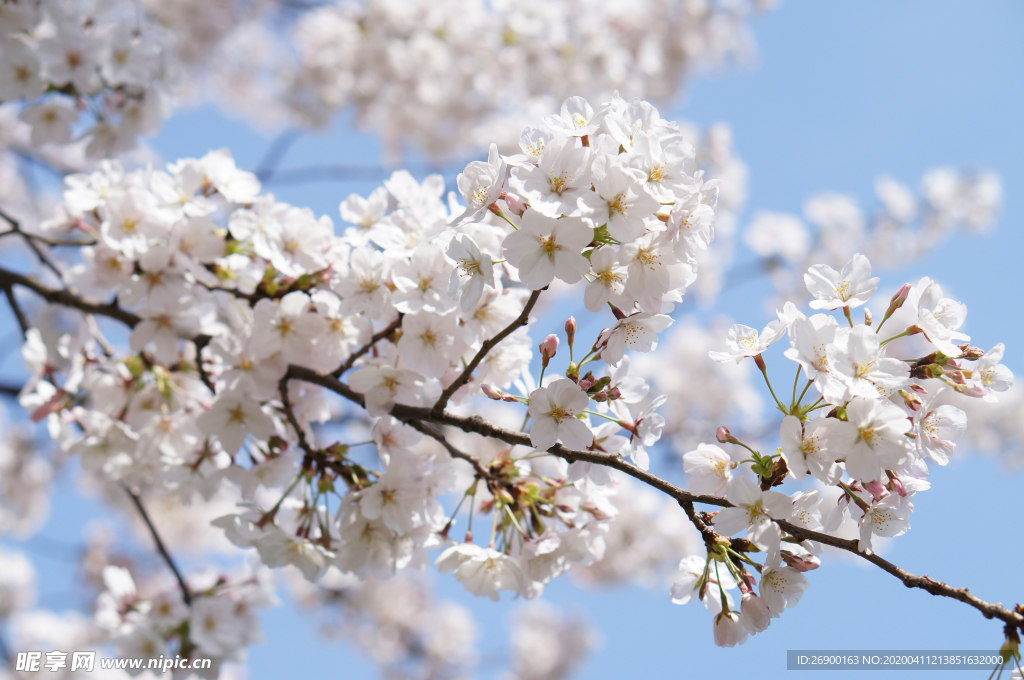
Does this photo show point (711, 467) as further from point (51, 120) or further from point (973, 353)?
point (51, 120)

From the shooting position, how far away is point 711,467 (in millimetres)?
1515

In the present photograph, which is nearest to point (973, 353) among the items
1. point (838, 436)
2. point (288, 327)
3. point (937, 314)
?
point (937, 314)

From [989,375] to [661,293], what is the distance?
72 cm

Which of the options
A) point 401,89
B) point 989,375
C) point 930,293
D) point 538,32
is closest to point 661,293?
point 930,293

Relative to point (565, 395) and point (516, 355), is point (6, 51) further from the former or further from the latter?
point (565, 395)

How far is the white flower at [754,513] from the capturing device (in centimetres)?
133

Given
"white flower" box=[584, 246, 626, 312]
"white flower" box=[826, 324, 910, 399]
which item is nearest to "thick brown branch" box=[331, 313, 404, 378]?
"white flower" box=[584, 246, 626, 312]

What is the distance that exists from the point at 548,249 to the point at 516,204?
12cm

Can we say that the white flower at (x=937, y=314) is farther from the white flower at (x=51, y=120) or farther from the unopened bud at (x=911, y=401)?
the white flower at (x=51, y=120)

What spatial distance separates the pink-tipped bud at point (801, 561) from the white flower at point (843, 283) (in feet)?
1.81

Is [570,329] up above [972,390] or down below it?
above

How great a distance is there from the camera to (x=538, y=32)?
645cm

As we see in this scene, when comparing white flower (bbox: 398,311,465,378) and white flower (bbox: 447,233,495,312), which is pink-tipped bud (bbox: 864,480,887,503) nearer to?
white flower (bbox: 447,233,495,312)

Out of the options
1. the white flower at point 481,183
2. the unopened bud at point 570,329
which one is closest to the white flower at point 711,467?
the unopened bud at point 570,329
